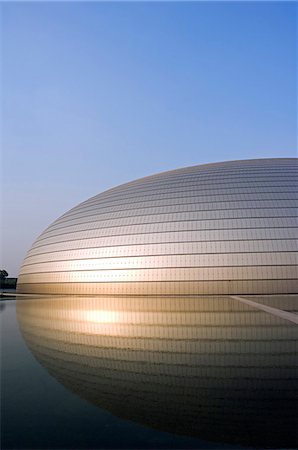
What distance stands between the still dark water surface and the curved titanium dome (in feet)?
36.6

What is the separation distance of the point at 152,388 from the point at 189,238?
16225mm

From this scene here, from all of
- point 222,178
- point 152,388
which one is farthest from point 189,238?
point 152,388

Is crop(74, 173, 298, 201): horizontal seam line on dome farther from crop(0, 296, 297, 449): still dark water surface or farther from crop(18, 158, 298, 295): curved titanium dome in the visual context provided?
crop(0, 296, 297, 449): still dark water surface

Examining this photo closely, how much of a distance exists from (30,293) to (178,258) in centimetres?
1346

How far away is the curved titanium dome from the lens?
792 inches

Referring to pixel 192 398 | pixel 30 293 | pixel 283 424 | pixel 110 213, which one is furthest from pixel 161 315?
pixel 30 293

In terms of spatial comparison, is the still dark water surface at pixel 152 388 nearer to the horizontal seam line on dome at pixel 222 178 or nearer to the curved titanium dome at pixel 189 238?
the curved titanium dome at pixel 189 238

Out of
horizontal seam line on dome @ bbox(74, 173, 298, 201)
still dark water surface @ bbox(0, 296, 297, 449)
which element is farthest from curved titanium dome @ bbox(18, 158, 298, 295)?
still dark water surface @ bbox(0, 296, 297, 449)

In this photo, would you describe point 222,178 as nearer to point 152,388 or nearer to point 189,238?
point 189,238

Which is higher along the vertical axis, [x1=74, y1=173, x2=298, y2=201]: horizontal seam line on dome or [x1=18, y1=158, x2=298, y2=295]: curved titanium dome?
[x1=74, y1=173, x2=298, y2=201]: horizontal seam line on dome

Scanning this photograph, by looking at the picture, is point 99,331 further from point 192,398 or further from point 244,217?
point 244,217

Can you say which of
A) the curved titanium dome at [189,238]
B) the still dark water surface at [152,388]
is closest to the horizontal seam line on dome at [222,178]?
the curved titanium dome at [189,238]

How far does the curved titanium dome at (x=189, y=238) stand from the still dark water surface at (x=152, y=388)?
11161 mm

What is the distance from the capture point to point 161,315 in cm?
1202
